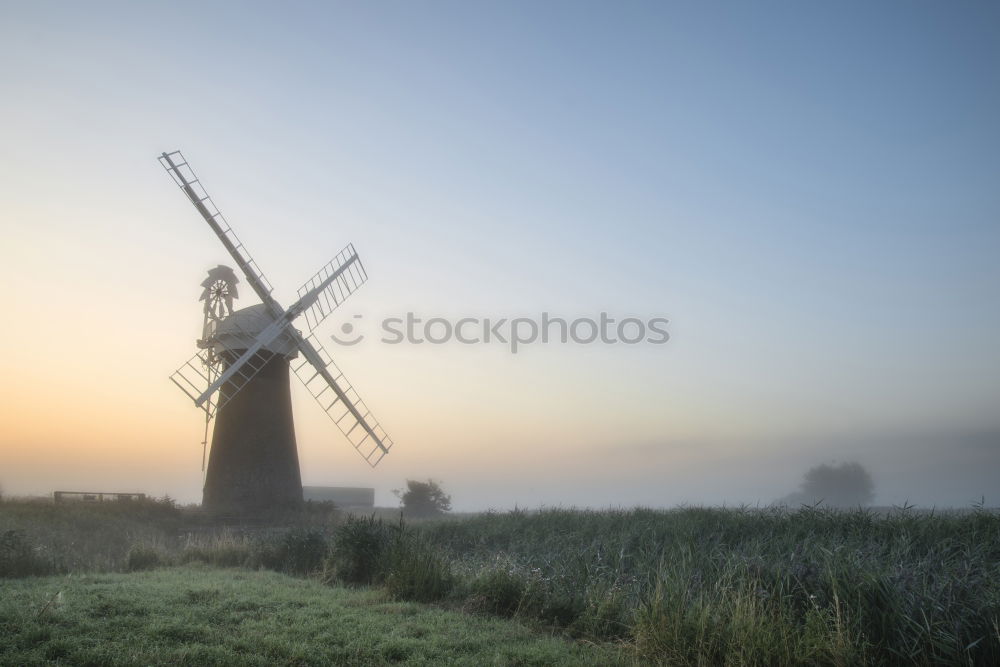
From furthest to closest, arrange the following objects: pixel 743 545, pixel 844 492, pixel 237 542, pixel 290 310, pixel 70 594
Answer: pixel 844 492 → pixel 290 310 → pixel 237 542 → pixel 743 545 → pixel 70 594

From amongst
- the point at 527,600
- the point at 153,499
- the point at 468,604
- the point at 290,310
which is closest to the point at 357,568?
the point at 468,604

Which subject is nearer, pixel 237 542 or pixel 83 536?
pixel 237 542

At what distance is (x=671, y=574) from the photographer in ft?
A: 34.5

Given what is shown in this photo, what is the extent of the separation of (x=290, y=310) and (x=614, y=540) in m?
17.5

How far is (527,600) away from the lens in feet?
34.5

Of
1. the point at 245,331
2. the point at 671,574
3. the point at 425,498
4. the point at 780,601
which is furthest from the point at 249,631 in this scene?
the point at 425,498

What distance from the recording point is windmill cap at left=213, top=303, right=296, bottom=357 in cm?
2594

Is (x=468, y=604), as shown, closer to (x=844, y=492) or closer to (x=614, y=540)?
(x=614, y=540)

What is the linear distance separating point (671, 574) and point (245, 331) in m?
20.6

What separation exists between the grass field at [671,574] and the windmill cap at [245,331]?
7296mm

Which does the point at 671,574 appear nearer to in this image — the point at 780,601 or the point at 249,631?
the point at 780,601

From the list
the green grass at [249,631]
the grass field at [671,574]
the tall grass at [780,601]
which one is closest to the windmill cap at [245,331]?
the grass field at [671,574]

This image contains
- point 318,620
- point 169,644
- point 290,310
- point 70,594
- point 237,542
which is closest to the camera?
point 169,644

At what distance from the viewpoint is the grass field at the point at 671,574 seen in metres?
7.09
